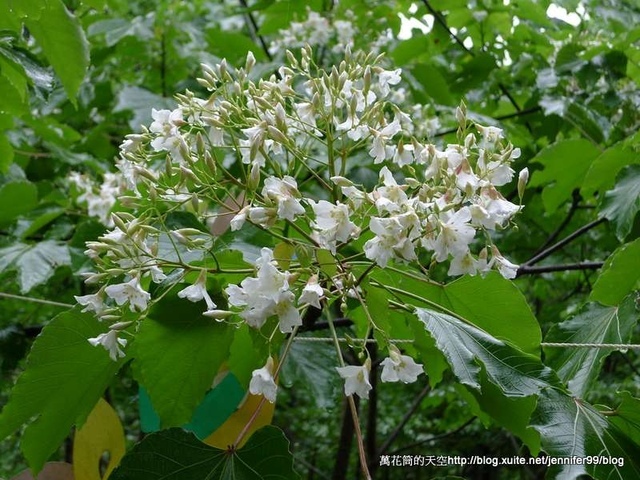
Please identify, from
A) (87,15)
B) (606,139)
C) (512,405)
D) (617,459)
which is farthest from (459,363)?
(87,15)

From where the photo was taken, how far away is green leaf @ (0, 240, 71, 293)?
1765 millimetres

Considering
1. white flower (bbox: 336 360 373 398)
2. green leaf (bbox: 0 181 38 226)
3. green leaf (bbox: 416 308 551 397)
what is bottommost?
green leaf (bbox: 0 181 38 226)

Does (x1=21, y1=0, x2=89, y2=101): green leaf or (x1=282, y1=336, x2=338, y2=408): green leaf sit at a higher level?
(x1=21, y1=0, x2=89, y2=101): green leaf

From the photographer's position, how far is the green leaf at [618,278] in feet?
3.93

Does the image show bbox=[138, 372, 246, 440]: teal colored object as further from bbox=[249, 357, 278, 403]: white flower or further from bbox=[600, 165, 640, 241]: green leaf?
bbox=[600, 165, 640, 241]: green leaf

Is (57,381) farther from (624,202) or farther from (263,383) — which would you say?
(624,202)

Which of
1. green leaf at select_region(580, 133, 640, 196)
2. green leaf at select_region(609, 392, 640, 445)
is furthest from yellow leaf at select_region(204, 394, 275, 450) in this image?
green leaf at select_region(580, 133, 640, 196)

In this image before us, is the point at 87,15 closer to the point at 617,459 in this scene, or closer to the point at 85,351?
the point at 85,351

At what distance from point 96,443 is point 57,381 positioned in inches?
4.6

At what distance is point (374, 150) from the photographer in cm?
102

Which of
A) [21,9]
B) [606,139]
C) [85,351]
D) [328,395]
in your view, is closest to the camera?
[85,351]

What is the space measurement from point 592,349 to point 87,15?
7.33ft

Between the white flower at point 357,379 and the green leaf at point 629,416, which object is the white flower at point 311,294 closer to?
the white flower at point 357,379

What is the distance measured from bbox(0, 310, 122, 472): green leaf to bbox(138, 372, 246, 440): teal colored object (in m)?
0.09
